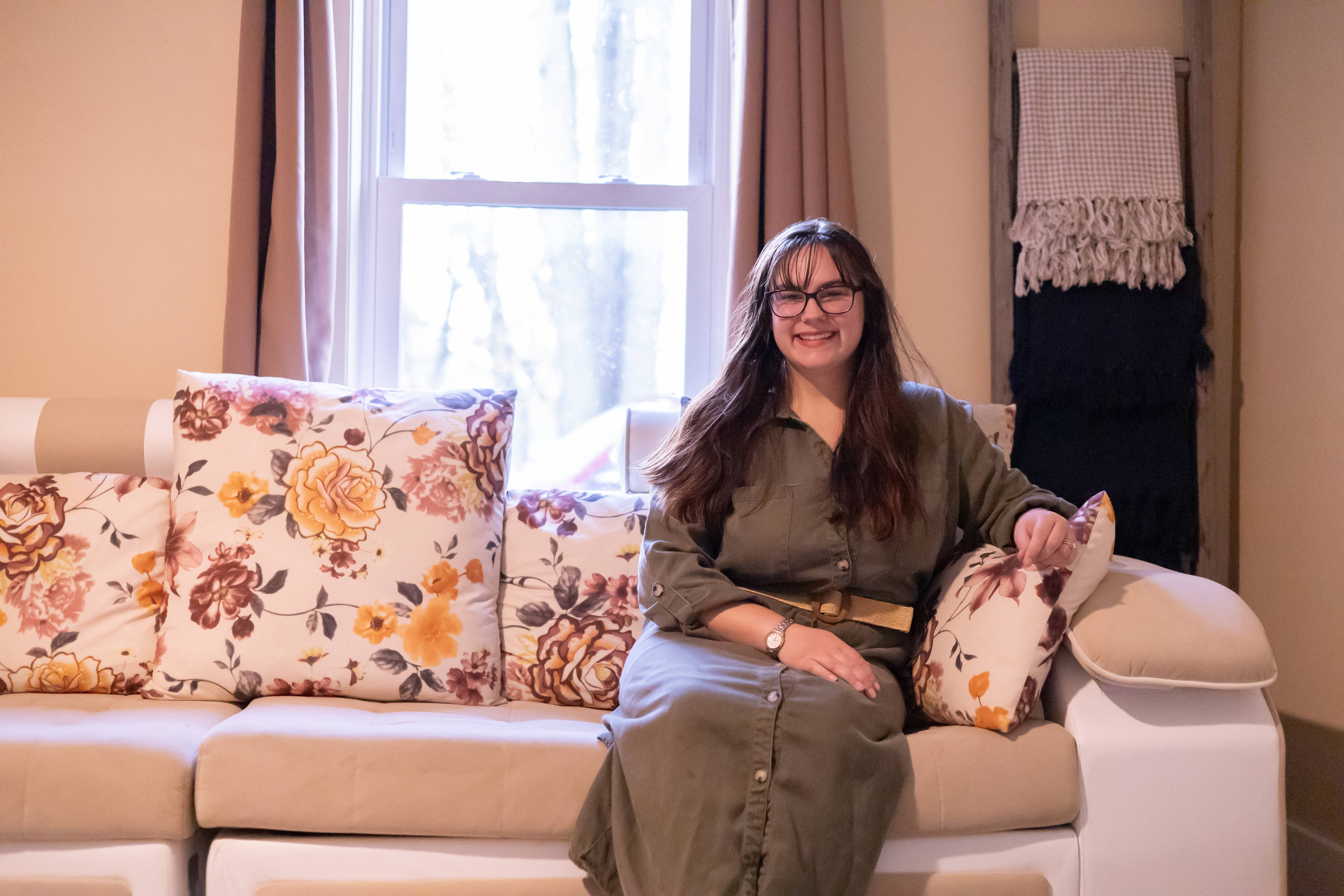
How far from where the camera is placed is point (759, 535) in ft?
4.66

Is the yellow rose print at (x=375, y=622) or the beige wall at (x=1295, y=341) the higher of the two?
the beige wall at (x=1295, y=341)

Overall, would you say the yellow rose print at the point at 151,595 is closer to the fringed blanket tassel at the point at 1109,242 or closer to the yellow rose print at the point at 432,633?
the yellow rose print at the point at 432,633

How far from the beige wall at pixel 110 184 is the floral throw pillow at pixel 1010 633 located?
1.78m

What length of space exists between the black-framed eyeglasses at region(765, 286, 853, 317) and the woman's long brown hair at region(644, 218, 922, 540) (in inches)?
0.6

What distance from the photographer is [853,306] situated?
1.47 meters

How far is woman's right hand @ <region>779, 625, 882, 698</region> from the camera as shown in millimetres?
1261

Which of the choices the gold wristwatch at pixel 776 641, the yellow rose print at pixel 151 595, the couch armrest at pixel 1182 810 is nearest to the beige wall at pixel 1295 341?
the couch armrest at pixel 1182 810

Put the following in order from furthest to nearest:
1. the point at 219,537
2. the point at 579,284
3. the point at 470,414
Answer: the point at 579,284
the point at 470,414
the point at 219,537

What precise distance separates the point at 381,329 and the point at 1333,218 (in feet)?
6.97

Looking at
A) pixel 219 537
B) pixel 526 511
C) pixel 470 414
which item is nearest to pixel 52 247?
pixel 219 537

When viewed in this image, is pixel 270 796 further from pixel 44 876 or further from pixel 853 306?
pixel 853 306

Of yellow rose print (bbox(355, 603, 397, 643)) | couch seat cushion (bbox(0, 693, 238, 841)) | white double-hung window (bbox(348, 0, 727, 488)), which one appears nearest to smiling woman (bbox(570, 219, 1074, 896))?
yellow rose print (bbox(355, 603, 397, 643))

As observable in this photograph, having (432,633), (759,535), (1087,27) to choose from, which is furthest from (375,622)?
(1087,27)

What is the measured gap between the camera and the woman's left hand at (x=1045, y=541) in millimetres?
1281
